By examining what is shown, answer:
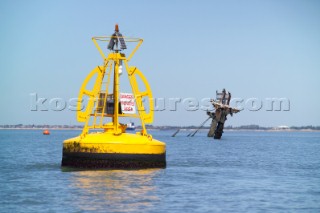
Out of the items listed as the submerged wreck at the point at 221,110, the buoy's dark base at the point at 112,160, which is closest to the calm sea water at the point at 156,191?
the buoy's dark base at the point at 112,160

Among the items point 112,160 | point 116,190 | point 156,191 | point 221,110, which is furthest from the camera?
point 221,110

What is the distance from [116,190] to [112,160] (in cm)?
771

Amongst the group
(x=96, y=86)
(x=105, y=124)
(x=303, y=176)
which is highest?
(x=96, y=86)

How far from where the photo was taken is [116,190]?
26797mm

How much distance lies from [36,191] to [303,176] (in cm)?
1769

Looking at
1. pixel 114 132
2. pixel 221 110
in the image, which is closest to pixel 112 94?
pixel 114 132

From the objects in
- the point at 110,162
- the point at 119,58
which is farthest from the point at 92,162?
the point at 119,58

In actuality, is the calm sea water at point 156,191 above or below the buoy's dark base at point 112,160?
below

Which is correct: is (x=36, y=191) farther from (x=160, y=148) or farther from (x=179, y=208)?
(x=160, y=148)

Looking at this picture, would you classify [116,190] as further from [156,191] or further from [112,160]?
[112,160]

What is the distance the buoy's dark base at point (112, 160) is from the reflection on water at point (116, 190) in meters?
0.59

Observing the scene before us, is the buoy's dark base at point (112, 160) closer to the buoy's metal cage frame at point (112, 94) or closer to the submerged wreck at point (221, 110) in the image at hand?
the buoy's metal cage frame at point (112, 94)

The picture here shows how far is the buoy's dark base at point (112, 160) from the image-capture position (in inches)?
1357

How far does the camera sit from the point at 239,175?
3659cm
